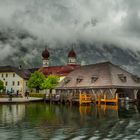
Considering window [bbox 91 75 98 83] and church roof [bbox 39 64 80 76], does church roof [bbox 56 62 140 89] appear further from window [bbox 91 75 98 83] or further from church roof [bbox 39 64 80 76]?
church roof [bbox 39 64 80 76]

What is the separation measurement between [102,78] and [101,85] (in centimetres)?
290

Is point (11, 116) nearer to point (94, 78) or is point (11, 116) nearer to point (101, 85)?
point (101, 85)

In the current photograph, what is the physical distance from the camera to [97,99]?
7788cm

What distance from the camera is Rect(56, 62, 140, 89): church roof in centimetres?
8181

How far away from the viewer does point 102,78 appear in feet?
276

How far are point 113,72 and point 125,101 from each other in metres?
9.29

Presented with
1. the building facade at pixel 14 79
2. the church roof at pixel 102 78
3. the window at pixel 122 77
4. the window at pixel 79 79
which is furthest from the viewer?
the building facade at pixel 14 79

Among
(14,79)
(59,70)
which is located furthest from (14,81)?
(59,70)

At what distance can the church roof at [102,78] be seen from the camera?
81812 millimetres

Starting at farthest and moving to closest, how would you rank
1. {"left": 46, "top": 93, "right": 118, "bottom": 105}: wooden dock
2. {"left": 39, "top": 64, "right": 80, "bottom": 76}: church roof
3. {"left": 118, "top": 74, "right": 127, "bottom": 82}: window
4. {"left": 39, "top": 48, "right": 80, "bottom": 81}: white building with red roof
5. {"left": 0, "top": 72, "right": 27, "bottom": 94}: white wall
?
{"left": 0, "top": 72, "right": 27, "bottom": 94}: white wall < {"left": 39, "top": 48, "right": 80, "bottom": 81}: white building with red roof < {"left": 39, "top": 64, "right": 80, "bottom": 76}: church roof < {"left": 118, "top": 74, "right": 127, "bottom": 82}: window < {"left": 46, "top": 93, "right": 118, "bottom": 105}: wooden dock

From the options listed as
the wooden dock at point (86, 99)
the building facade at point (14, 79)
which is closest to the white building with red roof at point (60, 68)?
the building facade at point (14, 79)

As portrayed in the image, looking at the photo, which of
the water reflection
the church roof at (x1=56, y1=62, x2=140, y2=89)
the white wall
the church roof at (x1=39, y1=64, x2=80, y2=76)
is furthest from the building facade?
the water reflection

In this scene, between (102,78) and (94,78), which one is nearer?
(102,78)

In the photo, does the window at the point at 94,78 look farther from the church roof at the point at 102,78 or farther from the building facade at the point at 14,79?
the building facade at the point at 14,79
